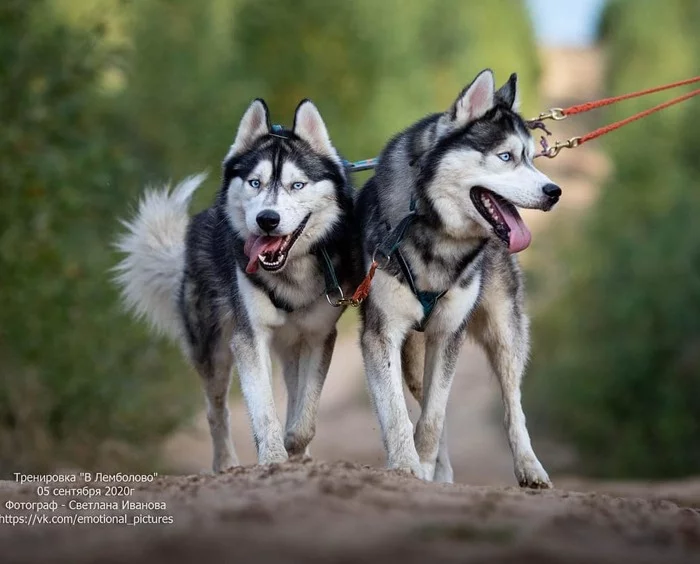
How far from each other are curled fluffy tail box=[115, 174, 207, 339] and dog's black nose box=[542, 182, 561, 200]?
3086 mm

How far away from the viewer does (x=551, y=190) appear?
6.61 meters

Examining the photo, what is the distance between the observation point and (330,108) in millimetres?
24812

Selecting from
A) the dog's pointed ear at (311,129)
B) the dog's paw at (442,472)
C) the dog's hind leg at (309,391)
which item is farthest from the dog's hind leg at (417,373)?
the dog's pointed ear at (311,129)

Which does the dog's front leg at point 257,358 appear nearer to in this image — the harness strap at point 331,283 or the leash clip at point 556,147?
the harness strap at point 331,283

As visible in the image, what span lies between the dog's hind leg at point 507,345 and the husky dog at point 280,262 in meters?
0.99

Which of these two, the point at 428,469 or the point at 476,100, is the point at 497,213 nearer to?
the point at 476,100

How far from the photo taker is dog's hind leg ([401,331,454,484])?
787 cm

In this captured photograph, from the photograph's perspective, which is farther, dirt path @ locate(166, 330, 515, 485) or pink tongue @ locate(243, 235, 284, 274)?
dirt path @ locate(166, 330, 515, 485)

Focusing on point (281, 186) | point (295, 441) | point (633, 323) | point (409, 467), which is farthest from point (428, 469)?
point (633, 323)

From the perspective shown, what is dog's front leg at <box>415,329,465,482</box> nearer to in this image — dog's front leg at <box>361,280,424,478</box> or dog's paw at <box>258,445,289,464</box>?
dog's front leg at <box>361,280,424,478</box>

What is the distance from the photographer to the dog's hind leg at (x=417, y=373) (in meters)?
7.87

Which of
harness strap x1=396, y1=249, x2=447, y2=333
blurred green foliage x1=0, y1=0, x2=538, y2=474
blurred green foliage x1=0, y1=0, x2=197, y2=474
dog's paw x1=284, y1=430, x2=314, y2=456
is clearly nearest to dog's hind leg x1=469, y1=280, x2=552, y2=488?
harness strap x1=396, y1=249, x2=447, y2=333

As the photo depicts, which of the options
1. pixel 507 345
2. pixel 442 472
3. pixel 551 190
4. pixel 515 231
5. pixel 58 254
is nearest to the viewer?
pixel 551 190

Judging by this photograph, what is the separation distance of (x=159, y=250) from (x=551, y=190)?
11.2 feet
